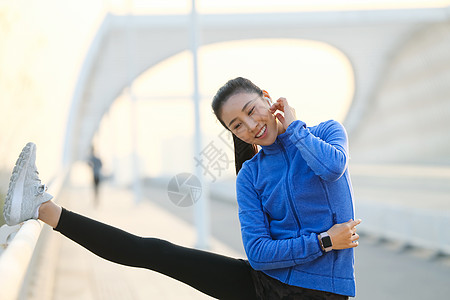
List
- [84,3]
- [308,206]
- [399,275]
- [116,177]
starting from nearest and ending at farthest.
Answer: [308,206], [399,275], [84,3], [116,177]

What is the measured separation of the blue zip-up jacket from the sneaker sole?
88cm

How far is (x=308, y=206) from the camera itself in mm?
2182

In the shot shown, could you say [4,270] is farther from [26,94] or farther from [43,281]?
[26,94]

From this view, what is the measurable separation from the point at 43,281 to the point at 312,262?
290 cm

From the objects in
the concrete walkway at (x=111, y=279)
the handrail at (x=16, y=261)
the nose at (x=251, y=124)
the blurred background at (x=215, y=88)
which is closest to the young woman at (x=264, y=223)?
the nose at (x=251, y=124)

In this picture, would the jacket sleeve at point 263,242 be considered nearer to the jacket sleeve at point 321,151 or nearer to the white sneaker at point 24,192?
the jacket sleeve at point 321,151

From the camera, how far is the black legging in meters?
2.50

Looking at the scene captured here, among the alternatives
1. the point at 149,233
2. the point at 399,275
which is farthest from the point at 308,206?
the point at 149,233

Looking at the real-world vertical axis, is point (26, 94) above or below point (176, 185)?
above

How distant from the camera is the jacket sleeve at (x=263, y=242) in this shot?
2.14 metres

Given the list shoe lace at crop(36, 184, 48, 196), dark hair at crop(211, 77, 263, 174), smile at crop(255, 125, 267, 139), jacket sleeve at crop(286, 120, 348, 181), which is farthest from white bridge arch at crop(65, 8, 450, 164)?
jacket sleeve at crop(286, 120, 348, 181)

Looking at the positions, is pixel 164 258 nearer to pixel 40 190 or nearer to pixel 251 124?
pixel 40 190

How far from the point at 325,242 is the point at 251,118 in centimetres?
55

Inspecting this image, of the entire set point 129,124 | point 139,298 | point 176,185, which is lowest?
point 139,298
